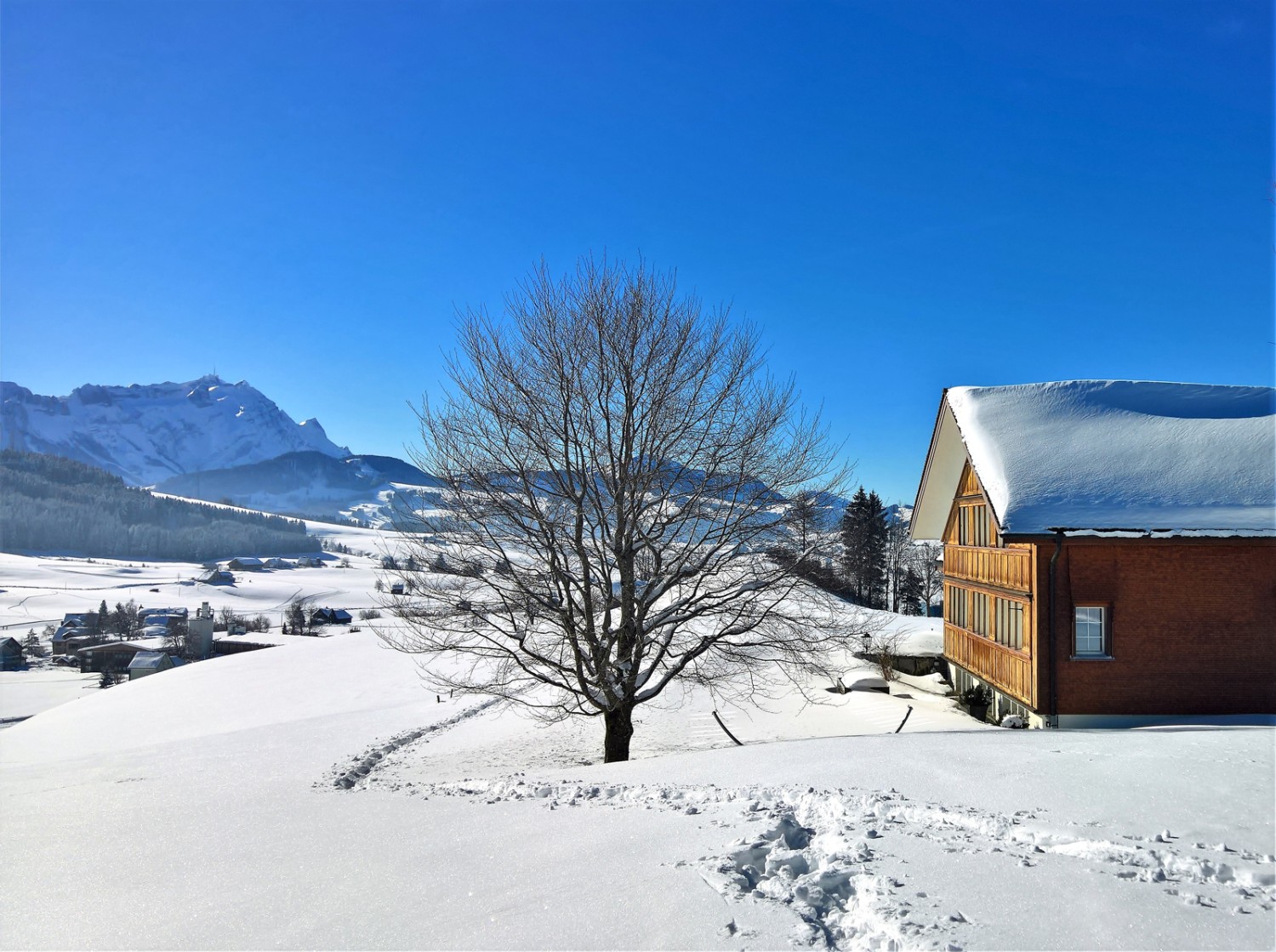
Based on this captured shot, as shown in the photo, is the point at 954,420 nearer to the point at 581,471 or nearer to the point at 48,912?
the point at 581,471

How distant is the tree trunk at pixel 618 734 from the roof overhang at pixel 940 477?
Result: 10238mm

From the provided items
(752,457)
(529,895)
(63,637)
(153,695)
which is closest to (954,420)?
(752,457)

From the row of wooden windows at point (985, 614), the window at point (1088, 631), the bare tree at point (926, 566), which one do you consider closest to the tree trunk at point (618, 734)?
the row of wooden windows at point (985, 614)

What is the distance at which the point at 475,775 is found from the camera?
39.0ft

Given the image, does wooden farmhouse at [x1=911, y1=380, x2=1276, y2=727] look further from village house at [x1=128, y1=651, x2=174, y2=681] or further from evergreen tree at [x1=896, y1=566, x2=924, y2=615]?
village house at [x1=128, y1=651, x2=174, y2=681]

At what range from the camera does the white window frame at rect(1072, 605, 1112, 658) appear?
13.2 metres

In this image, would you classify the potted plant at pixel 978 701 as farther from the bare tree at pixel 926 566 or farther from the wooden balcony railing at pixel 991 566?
the bare tree at pixel 926 566

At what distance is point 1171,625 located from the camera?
12992 millimetres

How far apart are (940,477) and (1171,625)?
7.21m

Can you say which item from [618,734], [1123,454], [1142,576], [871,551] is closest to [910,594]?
[871,551]

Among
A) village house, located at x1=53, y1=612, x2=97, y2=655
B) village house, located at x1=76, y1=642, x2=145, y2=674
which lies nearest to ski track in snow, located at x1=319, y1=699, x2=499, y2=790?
A: village house, located at x1=76, y1=642, x2=145, y2=674

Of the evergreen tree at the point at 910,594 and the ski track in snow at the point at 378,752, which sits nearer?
the ski track in snow at the point at 378,752

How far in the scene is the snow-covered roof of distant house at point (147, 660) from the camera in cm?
5622

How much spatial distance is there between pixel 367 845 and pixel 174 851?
175cm
